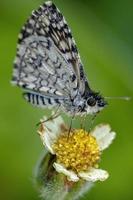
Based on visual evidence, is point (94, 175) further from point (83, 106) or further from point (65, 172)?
point (83, 106)

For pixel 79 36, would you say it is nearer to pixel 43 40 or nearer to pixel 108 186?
pixel 108 186

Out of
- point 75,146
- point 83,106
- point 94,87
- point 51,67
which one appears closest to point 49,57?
point 51,67

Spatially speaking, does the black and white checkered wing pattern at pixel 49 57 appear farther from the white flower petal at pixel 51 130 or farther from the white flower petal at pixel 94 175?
the white flower petal at pixel 94 175

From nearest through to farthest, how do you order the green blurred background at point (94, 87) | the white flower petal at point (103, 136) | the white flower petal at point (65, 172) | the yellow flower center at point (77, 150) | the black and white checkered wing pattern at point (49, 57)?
the white flower petal at point (65, 172) → the black and white checkered wing pattern at point (49, 57) → the yellow flower center at point (77, 150) → the white flower petal at point (103, 136) → the green blurred background at point (94, 87)

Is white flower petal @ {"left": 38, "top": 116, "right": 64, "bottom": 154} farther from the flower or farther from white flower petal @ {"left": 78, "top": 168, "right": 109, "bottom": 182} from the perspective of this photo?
white flower petal @ {"left": 78, "top": 168, "right": 109, "bottom": 182}

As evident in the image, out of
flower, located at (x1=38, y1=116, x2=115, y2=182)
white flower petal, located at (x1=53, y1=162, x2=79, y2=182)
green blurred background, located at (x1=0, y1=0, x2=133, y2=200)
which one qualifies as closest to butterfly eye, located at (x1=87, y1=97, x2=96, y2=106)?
flower, located at (x1=38, y1=116, x2=115, y2=182)

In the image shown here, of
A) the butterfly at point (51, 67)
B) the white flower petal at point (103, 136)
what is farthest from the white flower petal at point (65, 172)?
the white flower petal at point (103, 136)

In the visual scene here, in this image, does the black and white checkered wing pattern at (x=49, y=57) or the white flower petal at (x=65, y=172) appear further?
the black and white checkered wing pattern at (x=49, y=57)
